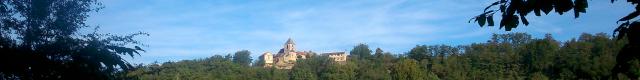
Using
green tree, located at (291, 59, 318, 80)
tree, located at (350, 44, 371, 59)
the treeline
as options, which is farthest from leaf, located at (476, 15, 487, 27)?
tree, located at (350, 44, 371, 59)

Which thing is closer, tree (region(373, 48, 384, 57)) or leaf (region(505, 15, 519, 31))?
leaf (region(505, 15, 519, 31))

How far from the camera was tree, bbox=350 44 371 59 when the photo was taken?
131 meters

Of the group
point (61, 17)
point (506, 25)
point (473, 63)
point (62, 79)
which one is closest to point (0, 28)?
point (61, 17)

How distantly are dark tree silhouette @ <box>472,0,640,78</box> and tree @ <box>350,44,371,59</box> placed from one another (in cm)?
12412

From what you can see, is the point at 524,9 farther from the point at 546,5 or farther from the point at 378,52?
the point at 378,52

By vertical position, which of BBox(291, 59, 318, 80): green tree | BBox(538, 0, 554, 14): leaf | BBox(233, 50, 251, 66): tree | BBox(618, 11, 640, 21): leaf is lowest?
BBox(291, 59, 318, 80): green tree

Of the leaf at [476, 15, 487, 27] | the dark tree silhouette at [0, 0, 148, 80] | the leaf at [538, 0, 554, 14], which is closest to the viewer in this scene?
the leaf at [538, 0, 554, 14]

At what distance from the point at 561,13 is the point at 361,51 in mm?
131587

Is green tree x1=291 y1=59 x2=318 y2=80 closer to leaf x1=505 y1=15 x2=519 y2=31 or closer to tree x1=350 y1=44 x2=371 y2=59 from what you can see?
tree x1=350 y1=44 x2=371 y2=59

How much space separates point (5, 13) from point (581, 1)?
35.8 feet

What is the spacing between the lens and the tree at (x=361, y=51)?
13120cm

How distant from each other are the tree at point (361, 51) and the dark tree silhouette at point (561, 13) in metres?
124

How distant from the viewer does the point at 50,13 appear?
13805 millimetres

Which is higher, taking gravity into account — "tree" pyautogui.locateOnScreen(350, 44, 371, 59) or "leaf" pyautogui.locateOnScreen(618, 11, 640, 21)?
"tree" pyautogui.locateOnScreen(350, 44, 371, 59)
